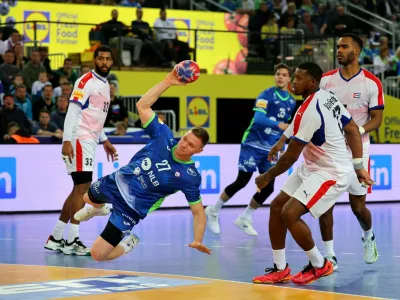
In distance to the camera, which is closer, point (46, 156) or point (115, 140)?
point (46, 156)

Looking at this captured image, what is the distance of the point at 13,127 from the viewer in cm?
1731

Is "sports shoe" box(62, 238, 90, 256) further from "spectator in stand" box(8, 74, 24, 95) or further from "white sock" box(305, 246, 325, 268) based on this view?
"spectator in stand" box(8, 74, 24, 95)

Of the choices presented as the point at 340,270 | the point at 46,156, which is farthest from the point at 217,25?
the point at 340,270

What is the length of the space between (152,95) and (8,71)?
12401 millimetres

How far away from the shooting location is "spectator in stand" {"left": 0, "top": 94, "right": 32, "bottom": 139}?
711 inches

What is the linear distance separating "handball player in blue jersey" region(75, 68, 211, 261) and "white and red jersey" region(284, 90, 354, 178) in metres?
0.90

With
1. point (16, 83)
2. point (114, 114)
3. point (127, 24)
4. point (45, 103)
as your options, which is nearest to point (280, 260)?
point (114, 114)

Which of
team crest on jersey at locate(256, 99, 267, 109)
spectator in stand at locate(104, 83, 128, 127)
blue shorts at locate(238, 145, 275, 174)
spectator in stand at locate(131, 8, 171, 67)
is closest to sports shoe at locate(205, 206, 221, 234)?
blue shorts at locate(238, 145, 275, 174)

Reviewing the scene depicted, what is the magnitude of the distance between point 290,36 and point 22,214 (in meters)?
11.6

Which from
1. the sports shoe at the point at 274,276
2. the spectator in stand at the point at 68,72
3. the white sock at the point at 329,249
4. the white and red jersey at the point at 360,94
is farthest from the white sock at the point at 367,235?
the spectator in stand at the point at 68,72

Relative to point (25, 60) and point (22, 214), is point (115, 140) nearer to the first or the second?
point (22, 214)

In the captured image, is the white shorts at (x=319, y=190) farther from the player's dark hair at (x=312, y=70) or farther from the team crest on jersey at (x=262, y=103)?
the team crest on jersey at (x=262, y=103)

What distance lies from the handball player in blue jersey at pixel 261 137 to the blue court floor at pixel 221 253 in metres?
0.31

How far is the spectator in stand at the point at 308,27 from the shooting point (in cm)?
2705
